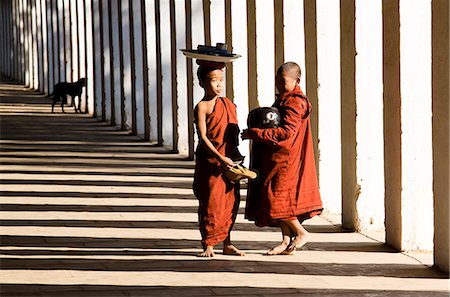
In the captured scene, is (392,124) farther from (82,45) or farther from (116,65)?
(82,45)

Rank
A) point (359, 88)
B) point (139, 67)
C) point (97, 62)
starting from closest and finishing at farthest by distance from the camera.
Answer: point (359, 88), point (139, 67), point (97, 62)

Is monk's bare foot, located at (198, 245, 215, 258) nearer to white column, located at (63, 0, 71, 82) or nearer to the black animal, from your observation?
the black animal

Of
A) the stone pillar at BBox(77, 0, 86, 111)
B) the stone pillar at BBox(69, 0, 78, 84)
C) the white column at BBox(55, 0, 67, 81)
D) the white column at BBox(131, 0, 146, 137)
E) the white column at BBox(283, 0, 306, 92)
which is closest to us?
the white column at BBox(283, 0, 306, 92)

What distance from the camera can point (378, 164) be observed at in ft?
35.0

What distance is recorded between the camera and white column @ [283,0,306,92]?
504 inches

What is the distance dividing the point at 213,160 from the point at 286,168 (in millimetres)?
555

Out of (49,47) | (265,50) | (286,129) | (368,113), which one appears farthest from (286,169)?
(49,47)

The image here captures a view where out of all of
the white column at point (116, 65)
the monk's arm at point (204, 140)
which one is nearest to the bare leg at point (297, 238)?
the monk's arm at point (204, 140)

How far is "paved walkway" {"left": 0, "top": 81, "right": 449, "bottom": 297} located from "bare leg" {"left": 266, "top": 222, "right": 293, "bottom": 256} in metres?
0.11

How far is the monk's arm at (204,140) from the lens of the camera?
29.5 ft

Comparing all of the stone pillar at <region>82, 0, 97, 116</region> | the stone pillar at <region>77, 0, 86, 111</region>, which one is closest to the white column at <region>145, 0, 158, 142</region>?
the stone pillar at <region>82, 0, 97, 116</region>

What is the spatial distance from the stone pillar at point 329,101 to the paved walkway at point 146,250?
53cm

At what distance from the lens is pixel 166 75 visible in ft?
61.7

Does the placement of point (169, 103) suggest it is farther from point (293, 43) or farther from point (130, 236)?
point (130, 236)
